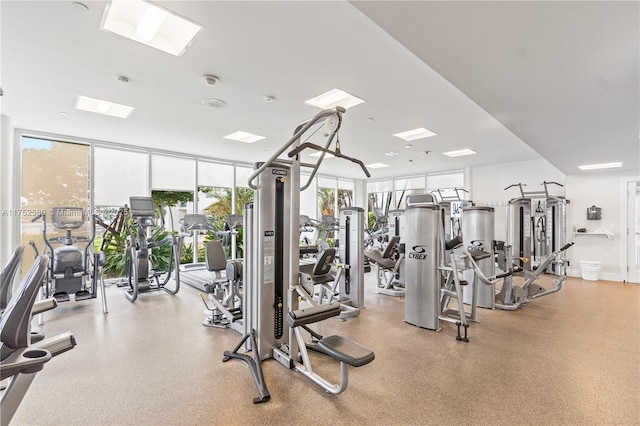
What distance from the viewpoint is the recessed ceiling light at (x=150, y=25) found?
2.60m

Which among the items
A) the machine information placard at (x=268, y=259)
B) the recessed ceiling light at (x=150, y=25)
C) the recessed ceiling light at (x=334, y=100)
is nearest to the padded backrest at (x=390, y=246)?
the recessed ceiling light at (x=334, y=100)

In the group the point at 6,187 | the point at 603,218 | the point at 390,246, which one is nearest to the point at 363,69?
the point at 390,246

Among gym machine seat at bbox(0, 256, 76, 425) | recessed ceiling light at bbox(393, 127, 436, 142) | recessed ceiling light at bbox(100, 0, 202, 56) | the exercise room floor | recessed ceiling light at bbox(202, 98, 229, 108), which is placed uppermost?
recessed ceiling light at bbox(100, 0, 202, 56)

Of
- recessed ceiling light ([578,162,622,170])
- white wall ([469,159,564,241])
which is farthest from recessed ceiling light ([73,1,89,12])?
white wall ([469,159,564,241])

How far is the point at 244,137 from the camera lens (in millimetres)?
6586

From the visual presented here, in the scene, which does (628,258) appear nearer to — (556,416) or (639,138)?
(639,138)

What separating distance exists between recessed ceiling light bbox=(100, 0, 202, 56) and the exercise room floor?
3104 mm

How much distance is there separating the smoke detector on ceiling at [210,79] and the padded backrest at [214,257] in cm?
197

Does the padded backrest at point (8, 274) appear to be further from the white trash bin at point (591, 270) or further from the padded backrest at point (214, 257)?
the white trash bin at point (591, 270)

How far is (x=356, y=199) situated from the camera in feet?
42.4

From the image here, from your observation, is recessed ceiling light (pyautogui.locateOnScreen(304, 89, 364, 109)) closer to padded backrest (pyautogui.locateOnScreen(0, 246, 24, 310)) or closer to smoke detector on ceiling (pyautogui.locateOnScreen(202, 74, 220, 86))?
smoke detector on ceiling (pyautogui.locateOnScreen(202, 74, 220, 86))

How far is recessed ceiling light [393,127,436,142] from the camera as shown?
583 cm

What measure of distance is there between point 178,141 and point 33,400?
18.1 ft

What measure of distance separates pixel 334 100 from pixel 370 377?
348 centimetres
